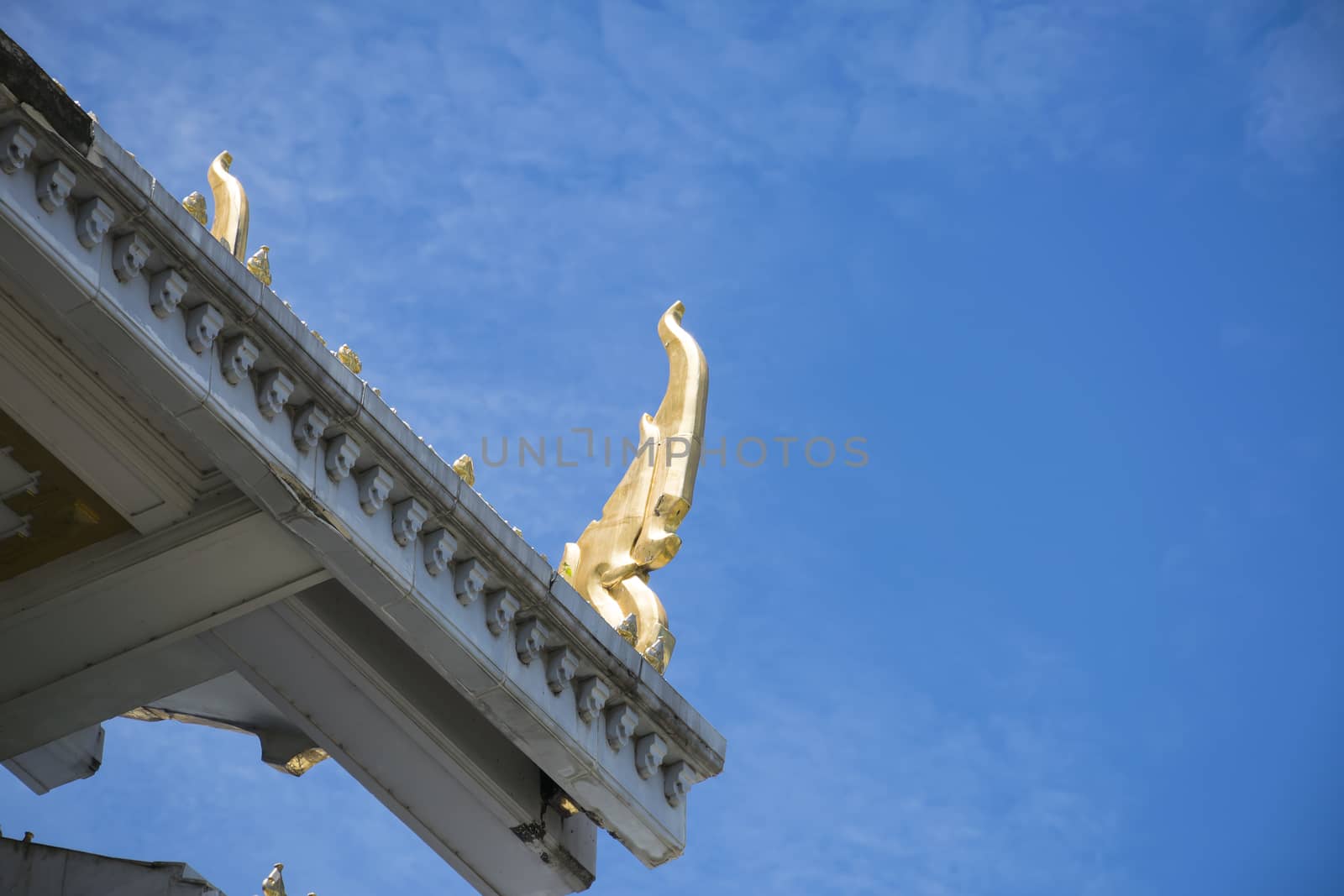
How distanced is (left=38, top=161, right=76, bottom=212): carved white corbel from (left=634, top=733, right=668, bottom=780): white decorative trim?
652cm

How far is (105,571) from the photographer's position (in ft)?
53.9

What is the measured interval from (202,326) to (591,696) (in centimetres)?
448

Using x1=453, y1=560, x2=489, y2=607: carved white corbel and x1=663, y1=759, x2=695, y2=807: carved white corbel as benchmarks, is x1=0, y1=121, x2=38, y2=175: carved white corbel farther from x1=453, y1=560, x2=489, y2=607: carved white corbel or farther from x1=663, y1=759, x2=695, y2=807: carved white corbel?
x1=663, y1=759, x2=695, y2=807: carved white corbel

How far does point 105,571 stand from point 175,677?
5.37ft

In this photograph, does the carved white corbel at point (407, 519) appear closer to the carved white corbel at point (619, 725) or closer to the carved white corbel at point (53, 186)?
the carved white corbel at point (619, 725)

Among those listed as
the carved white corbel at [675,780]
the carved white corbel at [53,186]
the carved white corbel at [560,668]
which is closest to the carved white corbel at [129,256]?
the carved white corbel at [53,186]

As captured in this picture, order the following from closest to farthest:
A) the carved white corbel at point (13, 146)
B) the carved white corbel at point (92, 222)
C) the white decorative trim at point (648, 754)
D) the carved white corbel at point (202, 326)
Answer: the carved white corbel at point (13, 146) < the carved white corbel at point (92, 222) < the carved white corbel at point (202, 326) < the white decorative trim at point (648, 754)

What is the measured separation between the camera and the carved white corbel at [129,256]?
1463cm

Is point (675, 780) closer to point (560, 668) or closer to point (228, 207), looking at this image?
point (560, 668)

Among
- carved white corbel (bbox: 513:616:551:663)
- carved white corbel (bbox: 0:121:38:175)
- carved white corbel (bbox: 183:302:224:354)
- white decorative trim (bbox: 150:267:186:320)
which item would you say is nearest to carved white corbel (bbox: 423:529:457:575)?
carved white corbel (bbox: 513:616:551:663)

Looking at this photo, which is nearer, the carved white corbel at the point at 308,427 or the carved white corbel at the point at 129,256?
the carved white corbel at the point at 129,256

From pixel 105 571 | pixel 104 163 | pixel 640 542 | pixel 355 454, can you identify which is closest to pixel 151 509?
pixel 105 571

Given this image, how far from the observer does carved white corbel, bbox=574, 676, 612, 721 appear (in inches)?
675

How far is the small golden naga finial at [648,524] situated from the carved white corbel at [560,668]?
886mm
